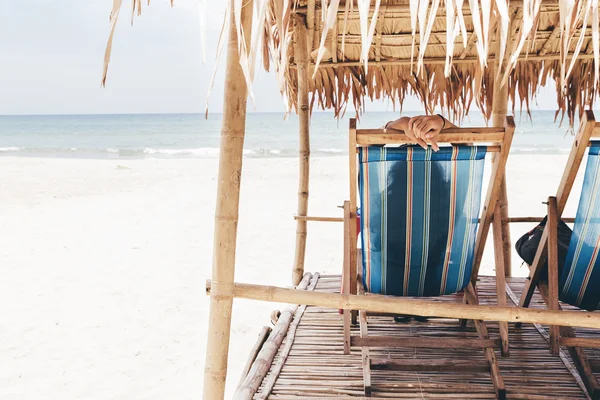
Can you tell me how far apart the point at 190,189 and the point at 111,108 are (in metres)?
35.4

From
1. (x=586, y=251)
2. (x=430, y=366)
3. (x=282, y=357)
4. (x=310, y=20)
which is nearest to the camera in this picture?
(x=586, y=251)

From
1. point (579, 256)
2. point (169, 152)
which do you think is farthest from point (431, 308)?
point (169, 152)

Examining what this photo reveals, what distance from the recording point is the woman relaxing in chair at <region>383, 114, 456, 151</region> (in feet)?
5.87

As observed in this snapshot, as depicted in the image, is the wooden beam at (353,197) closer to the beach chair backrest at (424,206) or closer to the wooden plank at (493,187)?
the beach chair backrest at (424,206)

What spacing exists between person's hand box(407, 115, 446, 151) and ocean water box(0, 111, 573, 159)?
15.3 metres

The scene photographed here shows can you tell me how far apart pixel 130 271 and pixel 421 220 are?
12.9 ft

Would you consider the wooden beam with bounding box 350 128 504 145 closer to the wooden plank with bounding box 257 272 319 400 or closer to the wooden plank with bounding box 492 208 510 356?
the wooden plank with bounding box 492 208 510 356

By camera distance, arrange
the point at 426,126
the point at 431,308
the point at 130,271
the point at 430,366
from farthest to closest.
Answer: the point at 130,271 < the point at 430,366 < the point at 426,126 < the point at 431,308

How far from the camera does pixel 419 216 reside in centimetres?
200

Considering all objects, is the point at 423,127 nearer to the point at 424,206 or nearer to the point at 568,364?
the point at 424,206

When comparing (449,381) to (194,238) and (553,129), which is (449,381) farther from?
(553,129)

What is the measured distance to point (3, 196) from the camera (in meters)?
9.02

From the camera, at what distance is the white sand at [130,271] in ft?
10.3

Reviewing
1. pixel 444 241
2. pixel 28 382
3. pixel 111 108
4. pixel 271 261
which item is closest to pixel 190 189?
pixel 271 261
